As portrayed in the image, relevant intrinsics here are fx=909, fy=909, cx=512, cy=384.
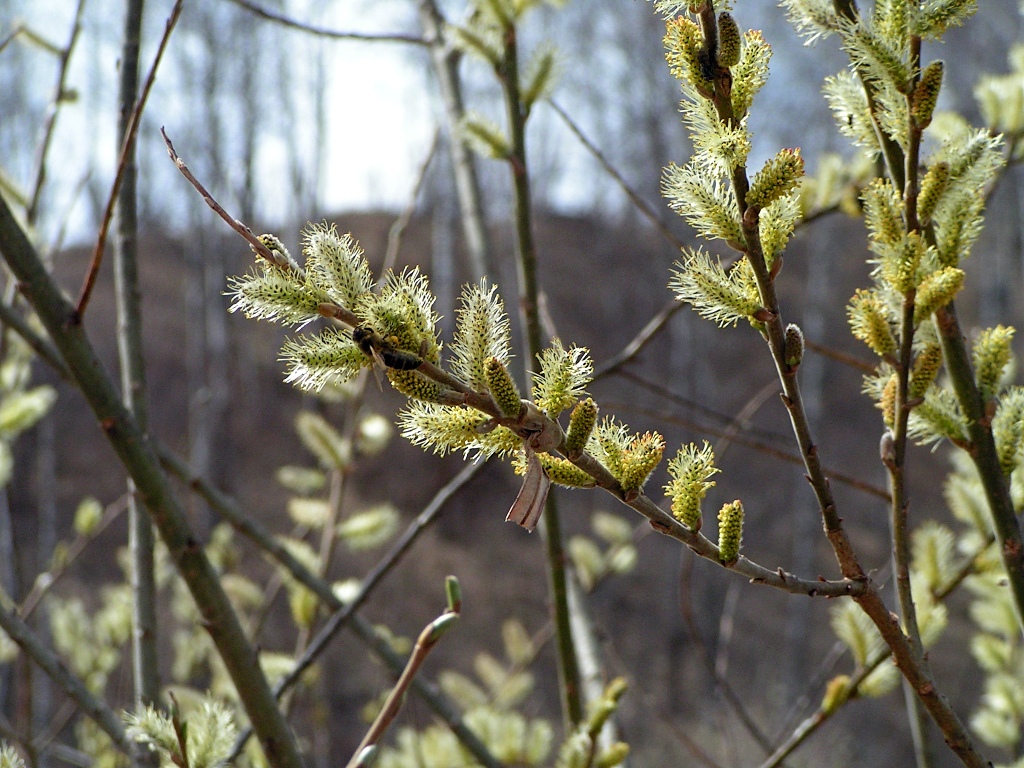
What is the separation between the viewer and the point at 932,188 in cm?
82

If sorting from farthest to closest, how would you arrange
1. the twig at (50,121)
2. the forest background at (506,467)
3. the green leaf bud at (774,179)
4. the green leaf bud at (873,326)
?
1. the forest background at (506,467)
2. the twig at (50,121)
3. the green leaf bud at (873,326)
4. the green leaf bud at (774,179)

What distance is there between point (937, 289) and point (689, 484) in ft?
0.91

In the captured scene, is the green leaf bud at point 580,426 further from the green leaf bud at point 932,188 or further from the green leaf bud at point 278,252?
the green leaf bud at point 932,188

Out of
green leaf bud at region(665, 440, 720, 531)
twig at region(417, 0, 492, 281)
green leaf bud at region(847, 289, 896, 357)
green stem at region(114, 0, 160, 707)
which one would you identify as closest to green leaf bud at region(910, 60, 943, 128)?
green leaf bud at region(847, 289, 896, 357)

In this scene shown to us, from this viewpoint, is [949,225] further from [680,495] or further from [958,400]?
[680,495]

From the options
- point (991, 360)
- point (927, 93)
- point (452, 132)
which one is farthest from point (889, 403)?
point (452, 132)

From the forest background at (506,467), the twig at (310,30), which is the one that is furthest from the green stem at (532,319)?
the forest background at (506,467)

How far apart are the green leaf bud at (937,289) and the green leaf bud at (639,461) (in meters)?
0.28

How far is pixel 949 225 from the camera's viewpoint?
83cm

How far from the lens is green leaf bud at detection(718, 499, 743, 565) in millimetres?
684

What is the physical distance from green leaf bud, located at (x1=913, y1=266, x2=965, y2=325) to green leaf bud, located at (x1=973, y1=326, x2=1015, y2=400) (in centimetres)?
18

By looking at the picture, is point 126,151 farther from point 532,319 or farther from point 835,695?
point 835,695

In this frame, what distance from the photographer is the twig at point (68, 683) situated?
3.24 ft

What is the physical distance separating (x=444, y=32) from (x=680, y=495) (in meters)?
1.61
